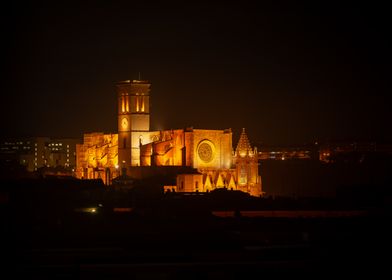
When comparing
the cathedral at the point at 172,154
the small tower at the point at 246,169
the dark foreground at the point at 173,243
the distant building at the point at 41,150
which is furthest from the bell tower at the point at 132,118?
the distant building at the point at 41,150

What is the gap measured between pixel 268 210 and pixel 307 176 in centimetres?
6192

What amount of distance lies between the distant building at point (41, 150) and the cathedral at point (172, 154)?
45.1 metres

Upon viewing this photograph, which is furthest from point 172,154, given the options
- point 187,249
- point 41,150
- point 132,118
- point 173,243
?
point 41,150

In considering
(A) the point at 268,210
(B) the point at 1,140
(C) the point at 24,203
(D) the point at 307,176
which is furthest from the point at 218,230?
(B) the point at 1,140

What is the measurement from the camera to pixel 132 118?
7931 cm

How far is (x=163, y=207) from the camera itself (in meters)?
47.2

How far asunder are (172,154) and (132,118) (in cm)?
519

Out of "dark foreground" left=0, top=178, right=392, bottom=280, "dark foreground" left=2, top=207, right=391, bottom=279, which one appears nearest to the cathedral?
"dark foreground" left=0, top=178, right=392, bottom=280

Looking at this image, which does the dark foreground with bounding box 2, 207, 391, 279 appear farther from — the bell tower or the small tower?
the bell tower

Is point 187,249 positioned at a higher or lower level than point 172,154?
lower

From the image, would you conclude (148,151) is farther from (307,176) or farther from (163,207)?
(307,176)

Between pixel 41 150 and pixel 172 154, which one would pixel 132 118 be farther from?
pixel 41 150

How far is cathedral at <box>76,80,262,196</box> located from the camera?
244 feet

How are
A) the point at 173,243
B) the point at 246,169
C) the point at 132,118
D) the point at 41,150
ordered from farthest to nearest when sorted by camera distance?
the point at 41,150 < the point at 132,118 < the point at 246,169 < the point at 173,243
